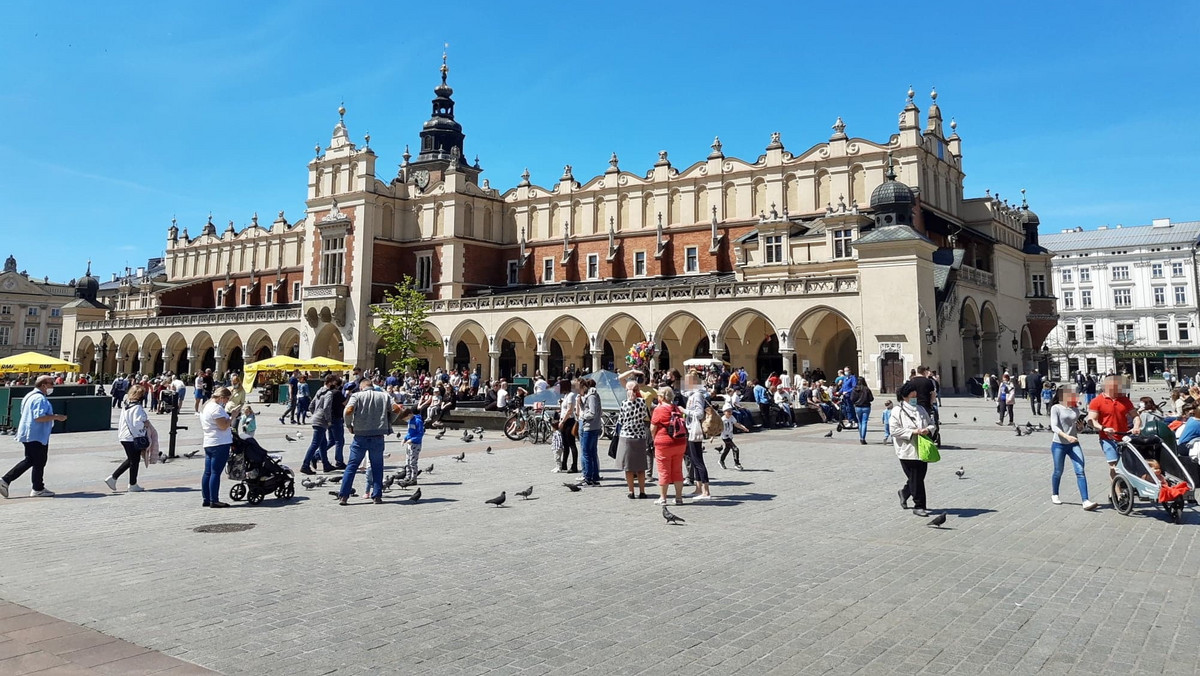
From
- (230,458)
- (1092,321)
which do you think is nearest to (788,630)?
(230,458)

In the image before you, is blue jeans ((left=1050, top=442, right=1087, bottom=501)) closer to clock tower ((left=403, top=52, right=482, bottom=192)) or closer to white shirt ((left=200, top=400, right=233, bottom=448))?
white shirt ((left=200, top=400, right=233, bottom=448))

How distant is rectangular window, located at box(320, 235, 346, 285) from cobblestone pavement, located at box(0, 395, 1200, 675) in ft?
139

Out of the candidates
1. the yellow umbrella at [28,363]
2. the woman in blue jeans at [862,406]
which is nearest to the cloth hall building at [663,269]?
the woman in blue jeans at [862,406]

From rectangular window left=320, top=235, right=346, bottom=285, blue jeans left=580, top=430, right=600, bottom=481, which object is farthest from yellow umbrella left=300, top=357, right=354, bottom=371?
blue jeans left=580, top=430, right=600, bottom=481

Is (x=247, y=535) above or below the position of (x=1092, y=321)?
below

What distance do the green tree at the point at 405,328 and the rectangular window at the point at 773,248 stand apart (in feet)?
67.9

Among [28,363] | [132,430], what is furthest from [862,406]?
[28,363]

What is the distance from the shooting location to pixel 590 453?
11148 millimetres

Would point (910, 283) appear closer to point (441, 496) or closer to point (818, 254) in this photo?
point (818, 254)

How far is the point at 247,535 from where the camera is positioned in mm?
7668

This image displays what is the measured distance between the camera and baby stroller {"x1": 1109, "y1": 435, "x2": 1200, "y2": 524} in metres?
8.15

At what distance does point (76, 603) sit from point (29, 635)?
0.71m

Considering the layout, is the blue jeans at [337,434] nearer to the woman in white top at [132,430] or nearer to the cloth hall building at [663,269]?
the woman in white top at [132,430]

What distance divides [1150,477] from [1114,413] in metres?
0.91
